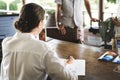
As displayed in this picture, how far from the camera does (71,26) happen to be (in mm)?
3150

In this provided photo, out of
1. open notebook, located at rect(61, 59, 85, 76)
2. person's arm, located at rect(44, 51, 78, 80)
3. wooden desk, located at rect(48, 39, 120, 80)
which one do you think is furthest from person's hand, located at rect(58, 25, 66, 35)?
person's arm, located at rect(44, 51, 78, 80)

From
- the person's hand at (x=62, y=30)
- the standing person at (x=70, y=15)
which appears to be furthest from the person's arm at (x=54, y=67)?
the standing person at (x=70, y=15)

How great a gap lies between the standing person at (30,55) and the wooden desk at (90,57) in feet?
0.86

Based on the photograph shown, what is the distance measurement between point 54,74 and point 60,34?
158cm

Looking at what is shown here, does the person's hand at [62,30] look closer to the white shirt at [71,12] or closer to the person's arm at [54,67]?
the white shirt at [71,12]

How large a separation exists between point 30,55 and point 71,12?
1842 mm

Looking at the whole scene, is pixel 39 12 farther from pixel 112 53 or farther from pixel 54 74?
pixel 112 53

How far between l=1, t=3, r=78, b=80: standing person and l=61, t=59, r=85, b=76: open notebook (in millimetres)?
216

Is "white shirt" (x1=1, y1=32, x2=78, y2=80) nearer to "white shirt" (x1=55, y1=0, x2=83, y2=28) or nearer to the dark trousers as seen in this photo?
the dark trousers

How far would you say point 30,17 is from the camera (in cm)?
146

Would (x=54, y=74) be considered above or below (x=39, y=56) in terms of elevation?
below

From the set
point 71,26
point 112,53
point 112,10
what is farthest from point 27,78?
point 112,10

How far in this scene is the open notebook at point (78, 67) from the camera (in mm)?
1718

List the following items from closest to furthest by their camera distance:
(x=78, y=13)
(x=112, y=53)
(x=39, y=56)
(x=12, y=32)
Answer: (x=39, y=56), (x=112, y=53), (x=12, y=32), (x=78, y=13)
